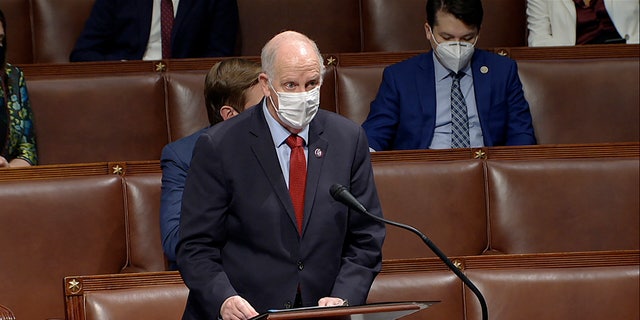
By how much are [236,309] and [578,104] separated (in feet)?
3.69

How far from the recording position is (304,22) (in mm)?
2334

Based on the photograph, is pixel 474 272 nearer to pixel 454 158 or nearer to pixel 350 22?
pixel 454 158

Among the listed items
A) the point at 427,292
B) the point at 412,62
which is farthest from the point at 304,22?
the point at 427,292

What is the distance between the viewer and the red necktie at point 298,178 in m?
1.15

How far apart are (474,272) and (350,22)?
1103mm

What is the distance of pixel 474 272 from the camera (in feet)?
4.40

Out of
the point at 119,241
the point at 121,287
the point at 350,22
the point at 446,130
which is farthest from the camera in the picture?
the point at 350,22

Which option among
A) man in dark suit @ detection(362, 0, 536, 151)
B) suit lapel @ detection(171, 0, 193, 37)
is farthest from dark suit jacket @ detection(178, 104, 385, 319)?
suit lapel @ detection(171, 0, 193, 37)

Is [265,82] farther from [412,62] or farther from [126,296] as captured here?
[412,62]

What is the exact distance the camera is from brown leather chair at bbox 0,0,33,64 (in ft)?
7.34

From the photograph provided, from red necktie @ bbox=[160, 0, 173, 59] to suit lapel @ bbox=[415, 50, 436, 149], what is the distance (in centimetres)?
54

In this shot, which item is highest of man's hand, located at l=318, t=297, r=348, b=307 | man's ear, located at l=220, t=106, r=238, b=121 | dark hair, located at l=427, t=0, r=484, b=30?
dark hair, located at l=427, t=0, r=484, b=30

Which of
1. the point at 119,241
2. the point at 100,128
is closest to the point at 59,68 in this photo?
Answer: the point at 100,128

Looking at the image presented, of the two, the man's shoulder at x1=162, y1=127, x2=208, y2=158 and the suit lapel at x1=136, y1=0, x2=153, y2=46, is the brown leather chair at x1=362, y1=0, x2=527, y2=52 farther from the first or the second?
the man's shoulder at x1=162, y1=127, x2=208, y2=158
